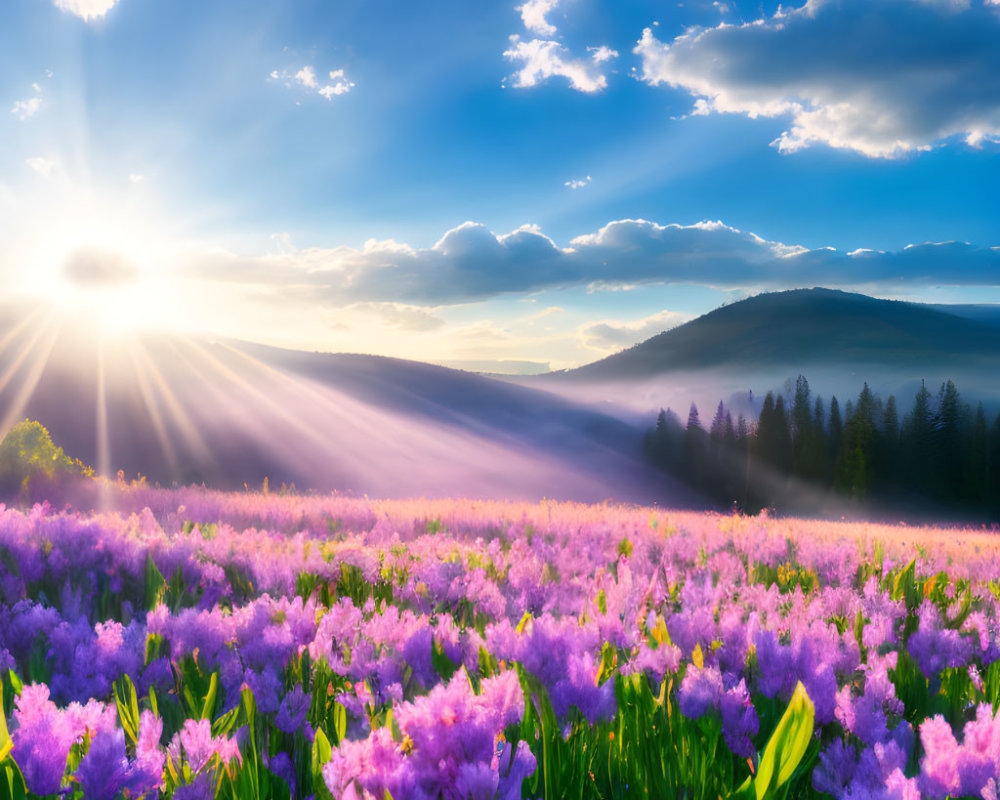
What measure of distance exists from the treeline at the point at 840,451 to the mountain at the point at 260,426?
507 centimetres

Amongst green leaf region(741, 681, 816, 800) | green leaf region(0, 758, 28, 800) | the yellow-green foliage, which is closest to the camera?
green leaf region(0, 758, 28, 800)

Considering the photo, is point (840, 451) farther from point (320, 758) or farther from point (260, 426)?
point (320, 758)

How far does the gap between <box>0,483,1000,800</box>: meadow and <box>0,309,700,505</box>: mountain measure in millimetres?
31750

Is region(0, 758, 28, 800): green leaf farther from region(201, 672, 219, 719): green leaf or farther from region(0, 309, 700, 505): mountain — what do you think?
region(0, 309, 700, 505): mountain

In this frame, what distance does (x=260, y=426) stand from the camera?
161 feet

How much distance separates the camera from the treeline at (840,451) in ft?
196

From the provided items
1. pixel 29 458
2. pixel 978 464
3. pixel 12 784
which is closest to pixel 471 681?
pixel 12 784

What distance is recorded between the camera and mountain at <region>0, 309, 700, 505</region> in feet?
143

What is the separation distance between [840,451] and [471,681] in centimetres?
6970

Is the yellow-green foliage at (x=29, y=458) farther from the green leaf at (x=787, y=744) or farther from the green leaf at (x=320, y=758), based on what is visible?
the green leaf at (x=787, y=744)

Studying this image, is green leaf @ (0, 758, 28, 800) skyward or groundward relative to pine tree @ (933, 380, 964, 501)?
skyward

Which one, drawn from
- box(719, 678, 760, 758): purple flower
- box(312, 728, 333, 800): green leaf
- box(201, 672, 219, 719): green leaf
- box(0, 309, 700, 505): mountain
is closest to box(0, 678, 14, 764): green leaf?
box(201, 672, 219, 719): green leaf

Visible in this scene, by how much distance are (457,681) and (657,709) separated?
0.69 m

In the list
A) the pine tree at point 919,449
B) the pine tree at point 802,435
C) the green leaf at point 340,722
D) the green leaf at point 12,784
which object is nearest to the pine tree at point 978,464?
the pine tree at point 919,449
